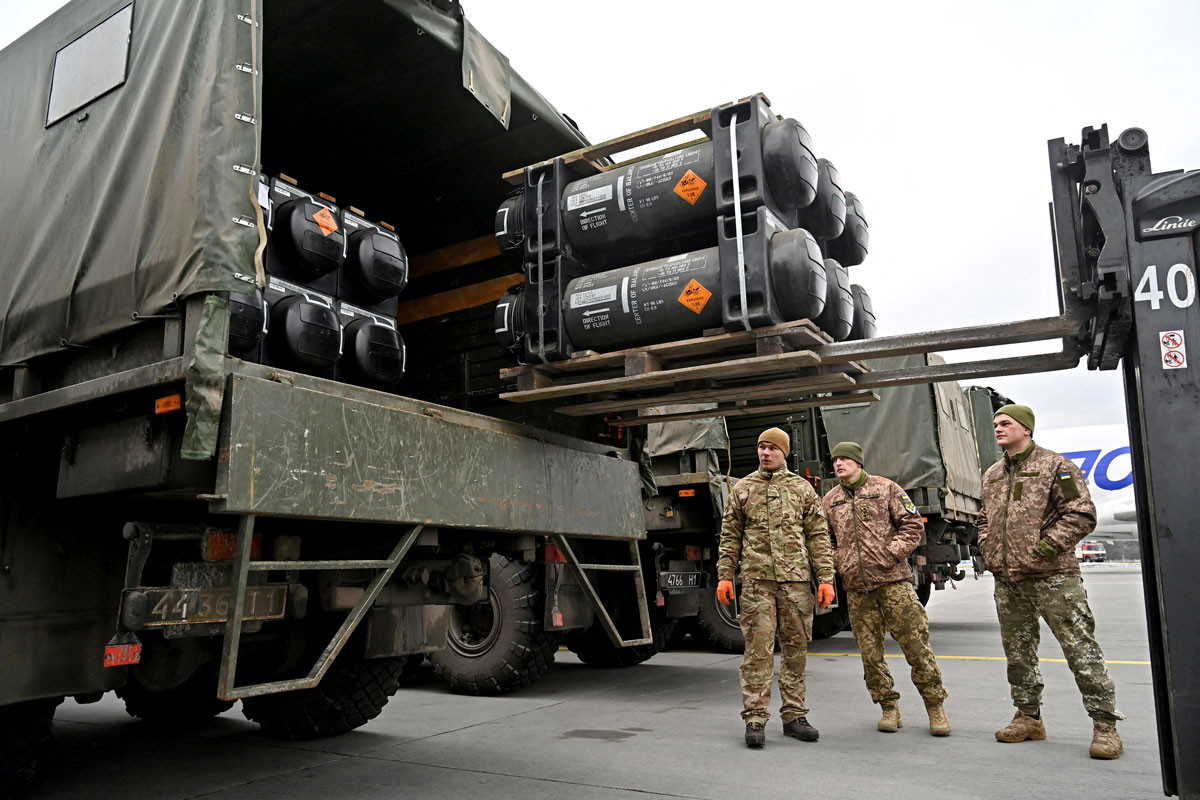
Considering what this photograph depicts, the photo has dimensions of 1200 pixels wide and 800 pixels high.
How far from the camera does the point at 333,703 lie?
15.6 ft

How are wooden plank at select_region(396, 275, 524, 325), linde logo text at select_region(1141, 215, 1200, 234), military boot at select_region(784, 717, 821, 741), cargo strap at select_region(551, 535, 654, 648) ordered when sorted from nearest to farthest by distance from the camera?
linde logo text at select_region(1141, 215, 1200, 234)
cargo strap at select_region(551, 535, 654, 648)
military boot at select_region(784, 717, 821, 741)
wooden plank at select_region(396, 275, 524, 325)

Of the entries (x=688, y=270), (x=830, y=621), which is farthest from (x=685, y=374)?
(x=830, y=621)

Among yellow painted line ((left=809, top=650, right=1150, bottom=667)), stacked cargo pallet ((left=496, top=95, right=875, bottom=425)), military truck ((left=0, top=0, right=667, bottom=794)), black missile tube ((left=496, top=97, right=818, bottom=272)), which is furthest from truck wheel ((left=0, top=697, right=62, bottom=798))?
yellow painted line ((left=809, top=650, right=1150, bottom=667))

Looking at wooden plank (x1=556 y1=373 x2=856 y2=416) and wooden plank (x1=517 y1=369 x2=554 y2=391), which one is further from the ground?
wooden plank (x1=517 y1=369 x2=554 y2=391)

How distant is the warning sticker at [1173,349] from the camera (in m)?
2.88

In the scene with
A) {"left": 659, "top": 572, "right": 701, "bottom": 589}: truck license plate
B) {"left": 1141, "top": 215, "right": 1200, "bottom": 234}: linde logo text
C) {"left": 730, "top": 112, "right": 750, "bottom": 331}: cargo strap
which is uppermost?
{"left": 730, "top": 112, "right": 750, "bottom": 331}: cargo strap

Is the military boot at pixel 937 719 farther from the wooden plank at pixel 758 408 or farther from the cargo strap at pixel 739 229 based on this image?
the cargo strap at pixel 739 229

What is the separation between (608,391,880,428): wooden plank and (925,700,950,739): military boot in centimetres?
184

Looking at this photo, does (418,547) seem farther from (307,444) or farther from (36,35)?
(36,35)

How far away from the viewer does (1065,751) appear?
14.7ft

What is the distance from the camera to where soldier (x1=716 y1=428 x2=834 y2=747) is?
497cm

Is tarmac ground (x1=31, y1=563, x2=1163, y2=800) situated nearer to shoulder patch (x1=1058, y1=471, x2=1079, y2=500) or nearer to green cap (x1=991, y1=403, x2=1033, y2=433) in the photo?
shoulder patch (x1=1058, y1=471, x2=1079, y2=500)

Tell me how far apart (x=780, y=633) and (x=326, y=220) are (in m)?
3.51

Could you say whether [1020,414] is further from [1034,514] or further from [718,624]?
[718,624]
